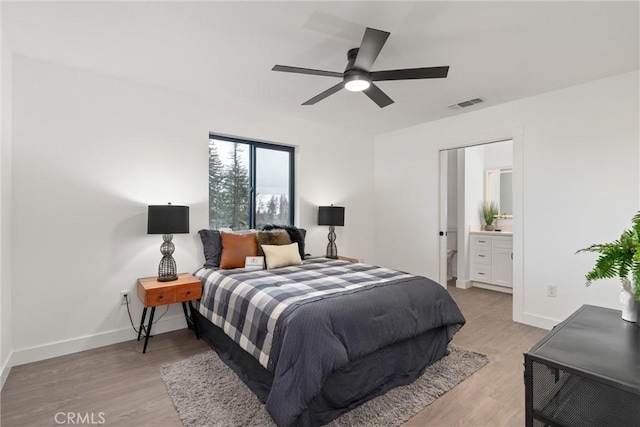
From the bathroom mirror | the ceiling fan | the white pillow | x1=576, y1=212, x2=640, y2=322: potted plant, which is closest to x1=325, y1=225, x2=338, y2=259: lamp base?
the white pillow

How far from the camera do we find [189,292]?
287 centimetres

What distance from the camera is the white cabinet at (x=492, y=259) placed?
15.4 feet

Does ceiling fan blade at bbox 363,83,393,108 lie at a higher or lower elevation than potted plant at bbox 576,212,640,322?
higher

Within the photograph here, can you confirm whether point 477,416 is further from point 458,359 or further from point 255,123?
point 255,123

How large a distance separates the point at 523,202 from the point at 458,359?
6.63 feet

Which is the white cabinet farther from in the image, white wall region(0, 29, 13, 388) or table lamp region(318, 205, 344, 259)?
white wall region(0, 29, 13, 388)

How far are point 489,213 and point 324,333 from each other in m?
4.57

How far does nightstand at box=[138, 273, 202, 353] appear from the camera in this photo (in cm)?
268

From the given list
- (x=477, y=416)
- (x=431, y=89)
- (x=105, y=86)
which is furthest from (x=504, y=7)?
(x=105, y=86)

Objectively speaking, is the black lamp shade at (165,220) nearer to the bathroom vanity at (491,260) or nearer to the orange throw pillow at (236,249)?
the orange throw pillow at (236,249)

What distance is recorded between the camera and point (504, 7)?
1955 millimetres

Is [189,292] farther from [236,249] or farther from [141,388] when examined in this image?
[141,388]

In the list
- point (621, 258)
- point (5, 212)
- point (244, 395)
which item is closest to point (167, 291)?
point (244, 395)

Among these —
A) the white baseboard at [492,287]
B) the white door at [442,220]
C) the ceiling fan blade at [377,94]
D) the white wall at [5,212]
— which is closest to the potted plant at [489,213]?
the white baseboard at [492,287]
